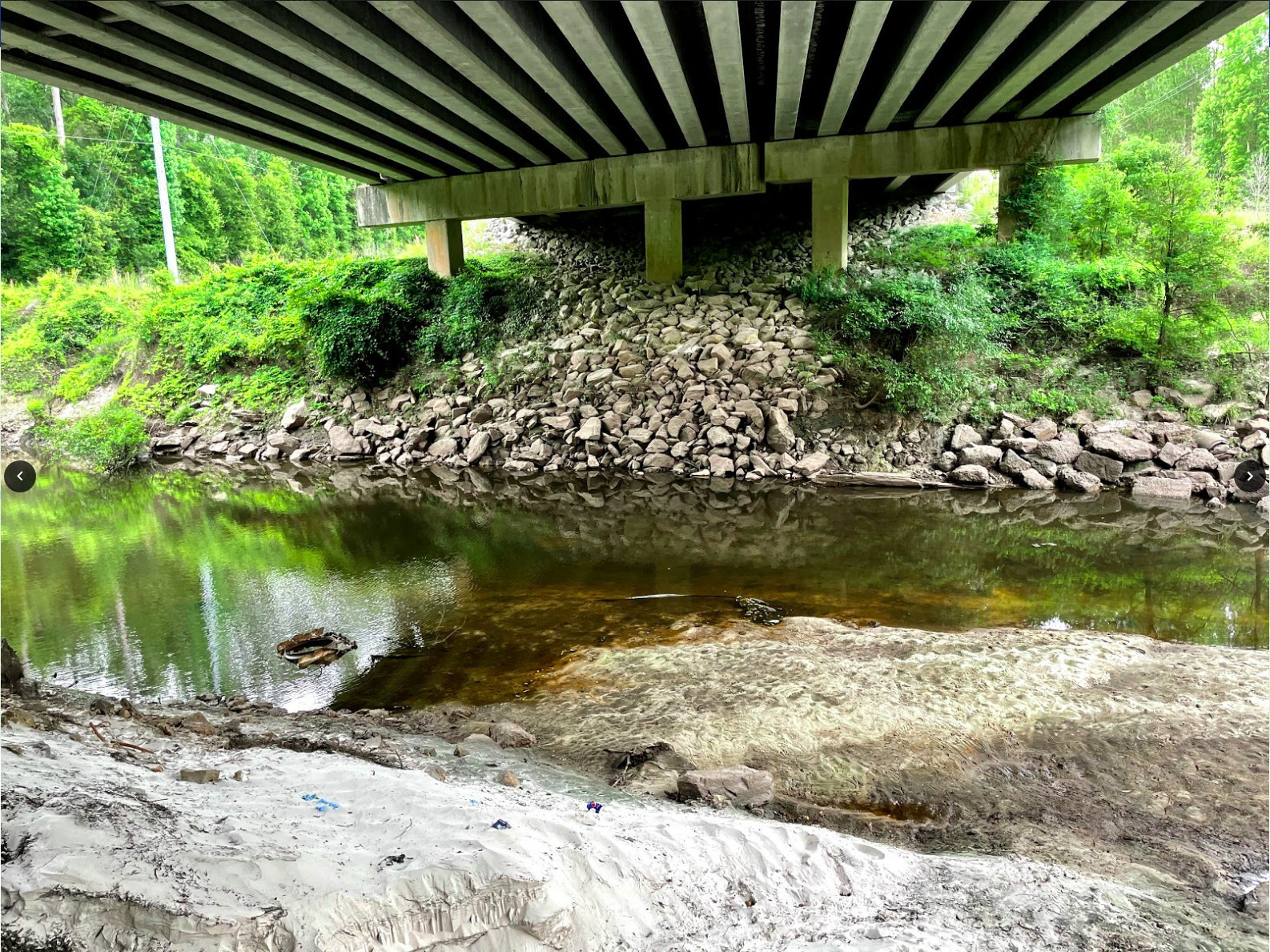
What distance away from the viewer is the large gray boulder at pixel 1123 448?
11375 mm

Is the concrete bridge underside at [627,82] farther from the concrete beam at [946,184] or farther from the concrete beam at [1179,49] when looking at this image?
the concrete beam at [946,184]

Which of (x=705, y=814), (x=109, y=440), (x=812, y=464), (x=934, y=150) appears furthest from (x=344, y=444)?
(x=705, y=814)

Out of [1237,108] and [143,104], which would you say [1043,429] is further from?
[1237,108]

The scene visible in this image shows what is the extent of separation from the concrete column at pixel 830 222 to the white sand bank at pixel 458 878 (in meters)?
14.4

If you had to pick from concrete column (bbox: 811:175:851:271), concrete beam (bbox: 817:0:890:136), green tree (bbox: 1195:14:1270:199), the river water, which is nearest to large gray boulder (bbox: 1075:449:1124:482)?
the river water

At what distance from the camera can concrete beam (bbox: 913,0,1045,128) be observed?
9.03m

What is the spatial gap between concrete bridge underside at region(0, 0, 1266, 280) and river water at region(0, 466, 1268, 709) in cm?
593

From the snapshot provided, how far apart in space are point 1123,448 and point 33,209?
3692 cm

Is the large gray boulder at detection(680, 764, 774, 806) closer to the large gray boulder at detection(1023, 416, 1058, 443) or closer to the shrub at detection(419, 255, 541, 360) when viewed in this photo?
the large gray boulder at detection(1023, 416, 1058, 443)

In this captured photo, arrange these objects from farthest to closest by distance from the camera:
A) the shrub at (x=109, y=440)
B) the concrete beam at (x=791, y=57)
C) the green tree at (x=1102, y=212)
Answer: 1. the shrub at (x=109, y=440)
2. the green tree at (x=1102, y=212)
3. the concrete beam at (x=791, y=57)

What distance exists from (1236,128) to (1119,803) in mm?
29941

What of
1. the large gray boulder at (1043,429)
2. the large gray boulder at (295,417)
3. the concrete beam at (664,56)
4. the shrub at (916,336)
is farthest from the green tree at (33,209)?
the large gray boulder at (1043,429)

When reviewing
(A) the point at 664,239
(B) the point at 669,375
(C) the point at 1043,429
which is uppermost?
(A) the point at 664,239

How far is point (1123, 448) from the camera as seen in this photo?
11461mm
